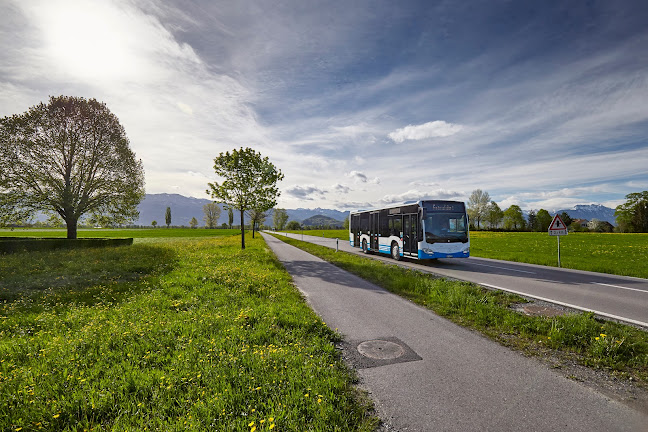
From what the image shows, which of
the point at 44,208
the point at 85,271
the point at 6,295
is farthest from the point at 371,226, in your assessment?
the point at 44,208

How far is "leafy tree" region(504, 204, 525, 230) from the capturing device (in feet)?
300

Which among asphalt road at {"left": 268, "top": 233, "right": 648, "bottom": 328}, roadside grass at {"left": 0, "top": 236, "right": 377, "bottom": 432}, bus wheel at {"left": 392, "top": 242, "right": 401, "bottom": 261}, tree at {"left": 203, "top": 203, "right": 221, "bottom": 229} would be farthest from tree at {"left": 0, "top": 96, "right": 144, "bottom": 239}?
tree at {"left": 203, "top": 203, "right": 221, "bottom": 229}

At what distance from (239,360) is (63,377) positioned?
2515mm

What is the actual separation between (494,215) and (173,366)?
341 feet

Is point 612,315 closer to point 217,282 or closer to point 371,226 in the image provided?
point 217,282

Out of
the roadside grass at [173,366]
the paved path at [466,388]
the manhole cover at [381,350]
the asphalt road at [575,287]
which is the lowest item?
the manhole cover at [381,350]

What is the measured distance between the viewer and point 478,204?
283ft

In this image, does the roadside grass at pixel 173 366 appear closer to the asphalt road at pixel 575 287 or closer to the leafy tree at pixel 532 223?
the asphalt road at pixel 575 287

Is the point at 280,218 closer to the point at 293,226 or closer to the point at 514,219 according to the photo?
the point at 293,226

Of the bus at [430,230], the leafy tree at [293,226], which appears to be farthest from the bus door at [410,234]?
the leafy tree at [293,226]

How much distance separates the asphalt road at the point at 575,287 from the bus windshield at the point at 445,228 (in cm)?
173

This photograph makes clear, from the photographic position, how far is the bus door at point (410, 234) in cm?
1600

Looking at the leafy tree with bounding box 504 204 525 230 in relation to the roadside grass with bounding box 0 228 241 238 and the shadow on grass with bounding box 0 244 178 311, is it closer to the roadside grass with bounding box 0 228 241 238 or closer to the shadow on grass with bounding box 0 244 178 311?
the roadside grass with bounding box 0 228 241 238

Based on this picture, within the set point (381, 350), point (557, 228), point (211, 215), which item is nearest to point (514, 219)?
point (557, 228)
